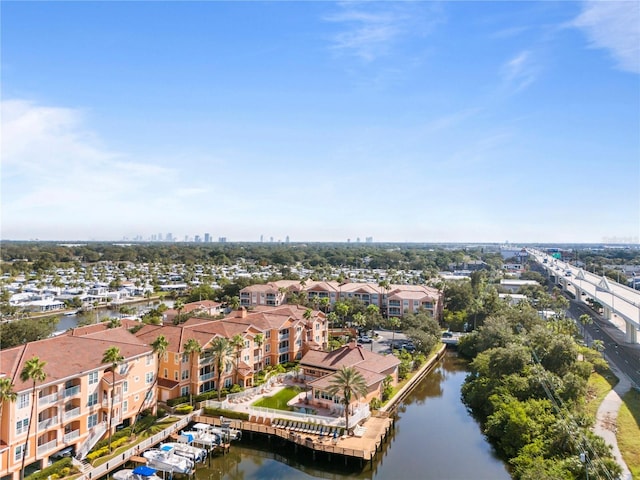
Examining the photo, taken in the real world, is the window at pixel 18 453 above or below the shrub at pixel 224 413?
above

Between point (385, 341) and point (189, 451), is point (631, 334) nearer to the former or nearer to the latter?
point (385, 341)

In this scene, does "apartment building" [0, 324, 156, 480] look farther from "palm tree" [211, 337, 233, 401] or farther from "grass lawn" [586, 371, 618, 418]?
"grass lawn" [586, 371, 618, 418]

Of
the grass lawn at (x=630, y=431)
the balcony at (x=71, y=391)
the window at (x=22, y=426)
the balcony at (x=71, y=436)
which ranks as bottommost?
the grass lawn at (x=630, y=431)

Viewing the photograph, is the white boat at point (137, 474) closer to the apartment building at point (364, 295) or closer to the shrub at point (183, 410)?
the shrub at point (183, 410)

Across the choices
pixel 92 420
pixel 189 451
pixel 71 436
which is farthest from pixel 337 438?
pixel 71 436

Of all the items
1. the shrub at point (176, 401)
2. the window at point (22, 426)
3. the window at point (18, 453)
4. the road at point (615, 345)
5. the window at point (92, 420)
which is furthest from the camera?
the road at point (615, 345)

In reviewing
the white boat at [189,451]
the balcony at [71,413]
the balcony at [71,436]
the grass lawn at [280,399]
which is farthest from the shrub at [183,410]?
the balcony at [71,413]

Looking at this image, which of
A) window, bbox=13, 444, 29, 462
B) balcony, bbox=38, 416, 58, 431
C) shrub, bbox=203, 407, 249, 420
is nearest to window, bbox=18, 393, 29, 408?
balcony, bbox=38, 416, 58, 431
